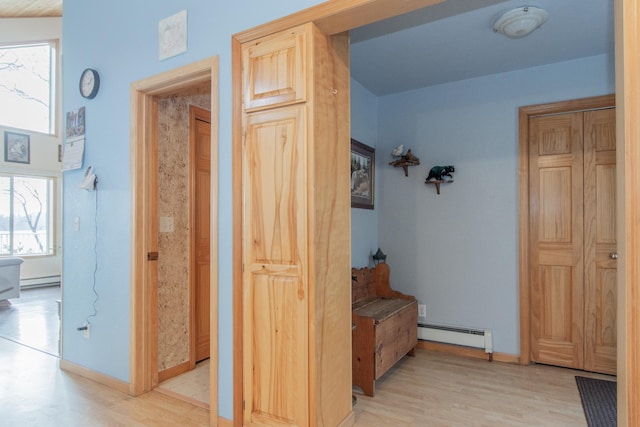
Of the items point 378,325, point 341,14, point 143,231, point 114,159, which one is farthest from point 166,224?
point 341,14

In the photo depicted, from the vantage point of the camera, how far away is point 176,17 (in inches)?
90.4

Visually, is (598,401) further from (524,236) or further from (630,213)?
(630,213)

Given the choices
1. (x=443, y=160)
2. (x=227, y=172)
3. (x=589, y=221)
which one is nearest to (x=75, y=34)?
(x=227, y=172)

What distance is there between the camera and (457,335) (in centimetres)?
339

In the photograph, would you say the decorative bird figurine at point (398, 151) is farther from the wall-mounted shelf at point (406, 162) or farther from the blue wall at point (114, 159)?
the blue wall at point (114, 159)

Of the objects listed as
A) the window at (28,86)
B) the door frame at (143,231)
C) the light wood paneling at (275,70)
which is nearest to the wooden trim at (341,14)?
the light wood paneling at (275,70)

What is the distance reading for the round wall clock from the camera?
2746 mm

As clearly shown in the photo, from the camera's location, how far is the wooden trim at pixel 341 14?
64.0 inches

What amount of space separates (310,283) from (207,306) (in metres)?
1.75

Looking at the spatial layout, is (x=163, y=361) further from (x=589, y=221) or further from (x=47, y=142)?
(x=47, y=142)

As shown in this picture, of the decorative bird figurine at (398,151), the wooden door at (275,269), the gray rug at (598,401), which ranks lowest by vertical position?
the gray rug at (598,401)

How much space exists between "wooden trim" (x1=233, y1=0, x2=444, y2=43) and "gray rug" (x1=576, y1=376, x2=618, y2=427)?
2569 millimetres

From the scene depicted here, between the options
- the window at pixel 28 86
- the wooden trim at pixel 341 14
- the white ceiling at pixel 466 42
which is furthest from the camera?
the window at pixel 28 86

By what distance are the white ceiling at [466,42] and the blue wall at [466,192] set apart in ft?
0.64
